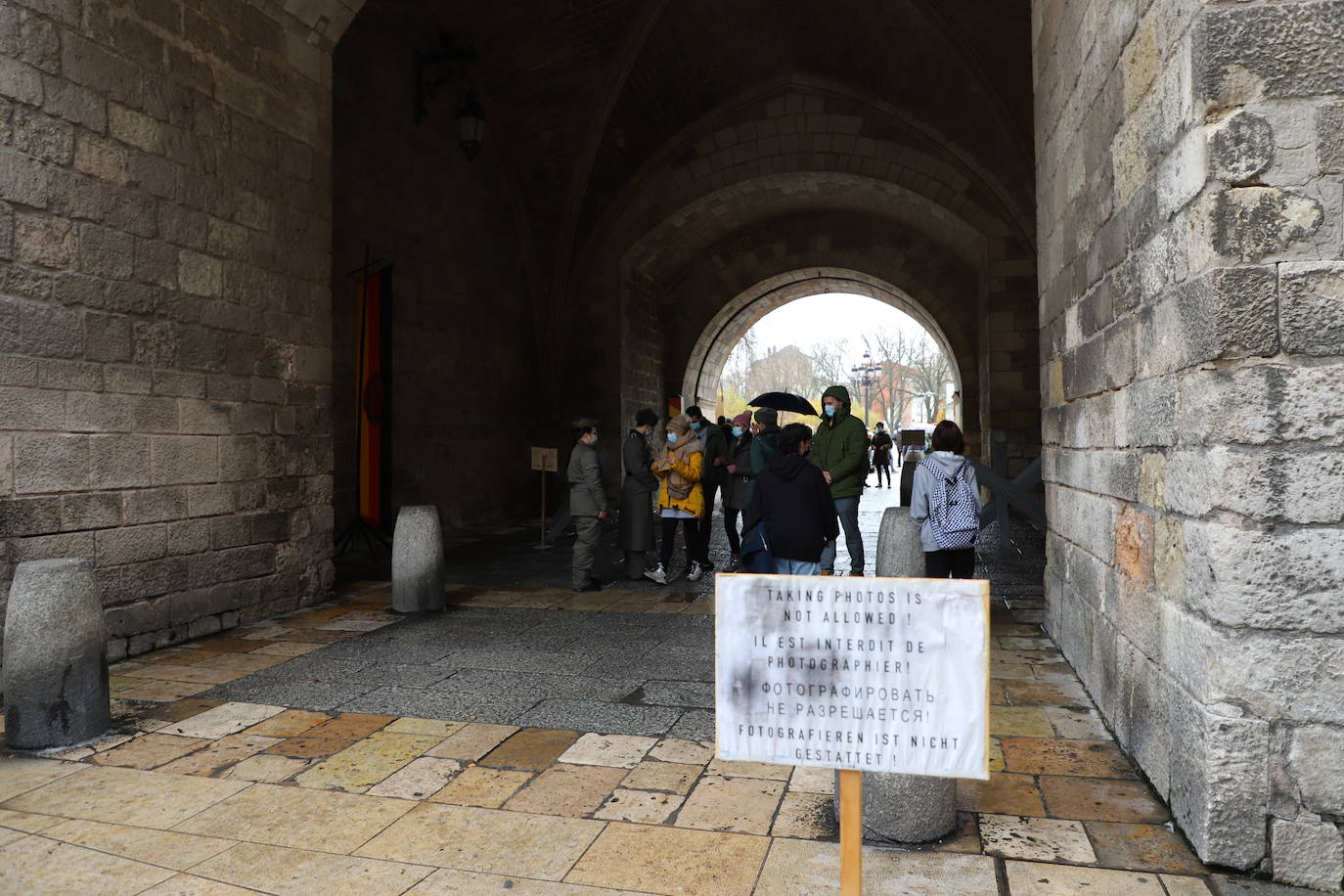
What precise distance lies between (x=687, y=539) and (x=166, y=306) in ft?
13.9

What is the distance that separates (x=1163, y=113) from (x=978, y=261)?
10.3 metres

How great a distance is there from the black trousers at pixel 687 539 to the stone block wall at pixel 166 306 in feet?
8.53

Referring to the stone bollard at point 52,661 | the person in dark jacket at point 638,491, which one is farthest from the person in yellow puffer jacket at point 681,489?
the stone bollard at point 52,661

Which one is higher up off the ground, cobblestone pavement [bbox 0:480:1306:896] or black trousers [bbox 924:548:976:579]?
black trousers [bbox 924:548:976:579]

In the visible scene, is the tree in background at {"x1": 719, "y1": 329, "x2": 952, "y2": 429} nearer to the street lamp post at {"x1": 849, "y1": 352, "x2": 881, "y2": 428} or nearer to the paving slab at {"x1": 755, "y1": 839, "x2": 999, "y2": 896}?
the street lamp post at {"x1": 849, "y1": 352, "x2": 881, "y2": 428}

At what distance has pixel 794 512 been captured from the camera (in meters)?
4.84

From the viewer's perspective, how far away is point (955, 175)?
11602mm

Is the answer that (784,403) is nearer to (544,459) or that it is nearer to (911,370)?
(544,459)

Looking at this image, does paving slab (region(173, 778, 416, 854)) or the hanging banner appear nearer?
paving slab (region(173, 778, 416, 854))

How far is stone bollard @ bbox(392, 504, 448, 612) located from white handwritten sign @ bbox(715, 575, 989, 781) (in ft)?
15.0

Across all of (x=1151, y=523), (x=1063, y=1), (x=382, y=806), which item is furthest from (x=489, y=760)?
(x=1063, y=1)

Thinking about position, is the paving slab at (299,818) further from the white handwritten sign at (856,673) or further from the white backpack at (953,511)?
the white backpack at (953,511)

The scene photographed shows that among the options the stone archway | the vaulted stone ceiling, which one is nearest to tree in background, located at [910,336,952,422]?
the stone archway

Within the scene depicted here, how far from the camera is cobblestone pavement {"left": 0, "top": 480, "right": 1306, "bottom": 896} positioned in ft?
8.31
